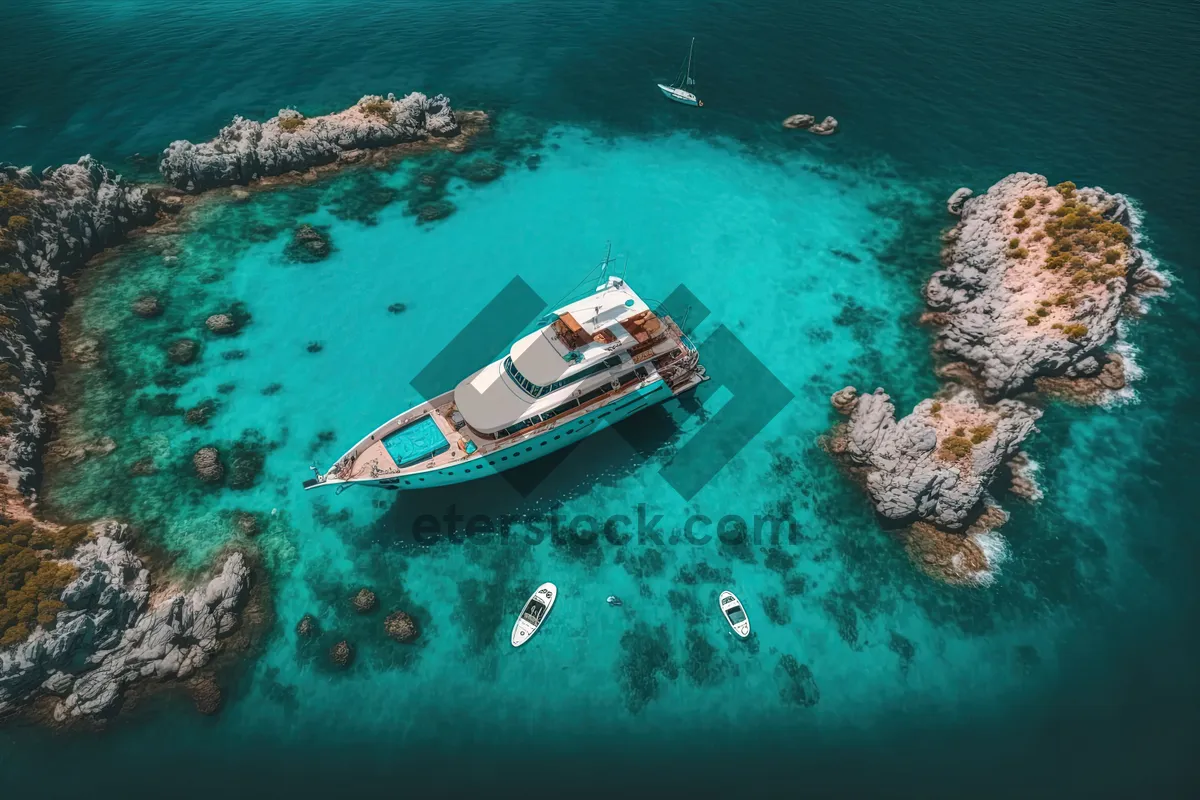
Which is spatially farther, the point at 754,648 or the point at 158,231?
the point at 158,231

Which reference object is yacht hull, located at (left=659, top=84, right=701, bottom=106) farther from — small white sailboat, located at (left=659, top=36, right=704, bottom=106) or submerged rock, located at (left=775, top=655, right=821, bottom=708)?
submerged rock, located at (left=775, top=655, right=821, bottom=708)

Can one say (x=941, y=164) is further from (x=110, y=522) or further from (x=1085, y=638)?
(x=110, y=522)

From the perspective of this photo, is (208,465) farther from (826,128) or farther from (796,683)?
(826,128)

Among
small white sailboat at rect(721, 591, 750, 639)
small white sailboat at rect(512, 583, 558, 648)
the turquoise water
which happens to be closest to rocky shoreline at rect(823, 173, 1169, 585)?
the turquoise water


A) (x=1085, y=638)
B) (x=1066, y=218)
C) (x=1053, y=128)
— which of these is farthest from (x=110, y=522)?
(x=1053, y=128)

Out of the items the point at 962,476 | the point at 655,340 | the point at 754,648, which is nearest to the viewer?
the point at 754,648

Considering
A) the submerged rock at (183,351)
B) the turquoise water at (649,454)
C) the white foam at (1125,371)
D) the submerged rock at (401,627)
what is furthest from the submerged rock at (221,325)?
the white foam at (1125,371)
